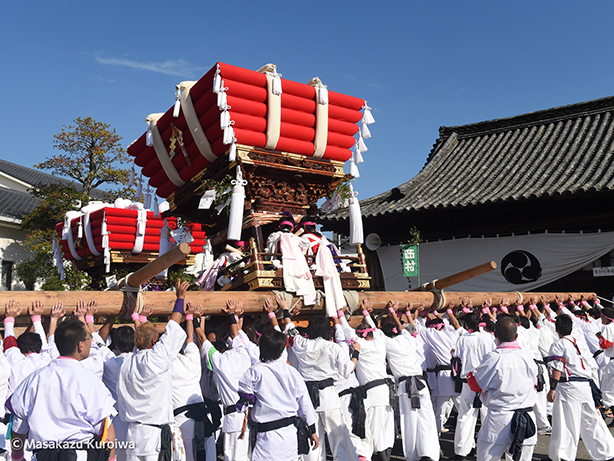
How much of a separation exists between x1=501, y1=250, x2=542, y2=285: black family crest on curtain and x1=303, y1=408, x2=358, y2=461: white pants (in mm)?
7059

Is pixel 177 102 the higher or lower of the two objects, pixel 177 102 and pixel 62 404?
the higher

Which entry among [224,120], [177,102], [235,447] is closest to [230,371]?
[235,447]

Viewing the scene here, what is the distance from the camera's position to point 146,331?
3.88 meters

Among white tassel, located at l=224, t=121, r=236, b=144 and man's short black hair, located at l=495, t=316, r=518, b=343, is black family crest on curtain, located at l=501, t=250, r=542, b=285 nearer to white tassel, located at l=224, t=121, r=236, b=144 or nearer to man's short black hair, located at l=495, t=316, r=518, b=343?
man's short black hair, located at l=495, t=316, r=518, b=343

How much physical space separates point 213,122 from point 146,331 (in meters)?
A: 3.34

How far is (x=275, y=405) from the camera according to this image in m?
4.00

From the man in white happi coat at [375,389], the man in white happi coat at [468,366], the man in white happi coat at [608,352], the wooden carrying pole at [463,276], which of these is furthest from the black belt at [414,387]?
the man in white happi coat at [608,352]

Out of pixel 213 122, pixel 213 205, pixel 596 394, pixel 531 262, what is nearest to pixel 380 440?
pixel 596 394

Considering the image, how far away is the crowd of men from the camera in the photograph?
3.28 meters

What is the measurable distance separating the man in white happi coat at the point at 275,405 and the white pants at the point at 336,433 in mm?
1168

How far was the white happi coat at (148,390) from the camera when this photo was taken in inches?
149

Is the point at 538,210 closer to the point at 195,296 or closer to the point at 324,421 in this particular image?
the point at 324,421

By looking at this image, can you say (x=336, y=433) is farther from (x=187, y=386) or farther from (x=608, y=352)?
(x=608, y=352)

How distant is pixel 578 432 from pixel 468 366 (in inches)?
56.8
